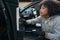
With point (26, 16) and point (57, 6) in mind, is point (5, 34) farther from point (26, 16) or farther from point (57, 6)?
point (26, 16)

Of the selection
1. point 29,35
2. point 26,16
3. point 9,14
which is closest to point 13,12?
point 9,14

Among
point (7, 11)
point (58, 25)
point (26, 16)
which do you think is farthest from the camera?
point (26, 16)

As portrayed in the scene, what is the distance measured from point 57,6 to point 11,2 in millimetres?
1158

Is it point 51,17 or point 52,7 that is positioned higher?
point 52,7

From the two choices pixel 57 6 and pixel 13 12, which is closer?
pixel 13 12

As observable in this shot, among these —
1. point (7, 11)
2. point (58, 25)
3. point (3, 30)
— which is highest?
point (7, 11)

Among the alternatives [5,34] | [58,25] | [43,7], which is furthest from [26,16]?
[5,34]

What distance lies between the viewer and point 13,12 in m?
0.86

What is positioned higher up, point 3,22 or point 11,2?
point 11,2

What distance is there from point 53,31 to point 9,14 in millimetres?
1107

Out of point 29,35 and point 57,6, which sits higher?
point 57,6

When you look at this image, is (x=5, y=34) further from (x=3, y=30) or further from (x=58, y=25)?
(x=58, y=25)

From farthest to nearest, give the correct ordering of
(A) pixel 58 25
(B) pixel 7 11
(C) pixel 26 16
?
(C) pixel 26 16 → (A) pixel 58 25 → (B) pixel 7 11

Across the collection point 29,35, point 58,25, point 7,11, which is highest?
point 7,11
